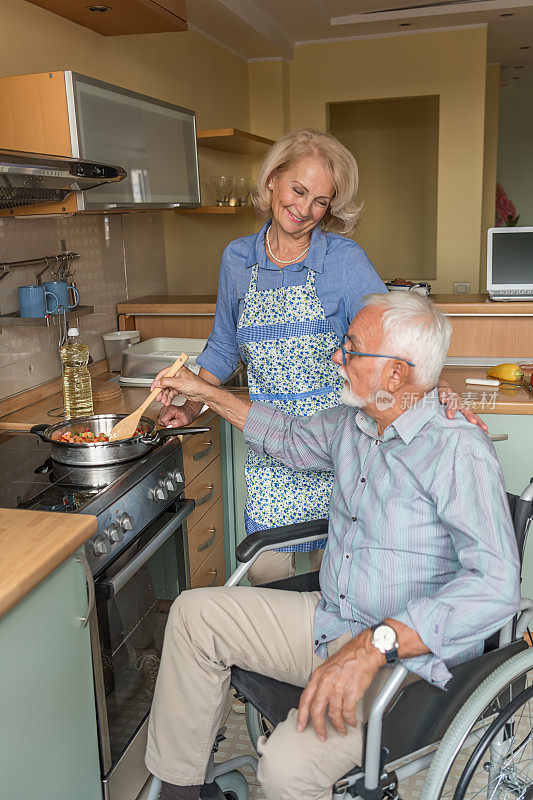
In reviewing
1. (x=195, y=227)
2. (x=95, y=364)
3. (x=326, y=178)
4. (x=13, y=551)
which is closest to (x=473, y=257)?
(x=195, y=227)

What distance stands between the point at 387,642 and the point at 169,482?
0.92m

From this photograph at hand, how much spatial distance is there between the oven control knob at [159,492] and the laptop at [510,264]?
1584mm

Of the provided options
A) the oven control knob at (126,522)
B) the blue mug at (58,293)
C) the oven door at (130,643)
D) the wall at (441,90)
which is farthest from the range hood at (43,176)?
the wall at (441,90)

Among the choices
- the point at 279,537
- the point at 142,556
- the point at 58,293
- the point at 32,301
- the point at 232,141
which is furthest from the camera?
the point at 232,141

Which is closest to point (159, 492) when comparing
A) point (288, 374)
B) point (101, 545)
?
point (101, 545)

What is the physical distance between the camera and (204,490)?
242 cm

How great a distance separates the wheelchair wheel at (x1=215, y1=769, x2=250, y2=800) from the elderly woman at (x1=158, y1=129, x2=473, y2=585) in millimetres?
465

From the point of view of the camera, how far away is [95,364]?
2855mm

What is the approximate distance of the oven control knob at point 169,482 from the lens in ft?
6.41

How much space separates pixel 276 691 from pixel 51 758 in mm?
443

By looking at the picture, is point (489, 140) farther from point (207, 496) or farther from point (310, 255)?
point (310, 255)

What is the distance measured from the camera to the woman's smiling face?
5.67 ft

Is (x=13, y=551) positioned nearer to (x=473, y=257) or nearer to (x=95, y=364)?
(x=95, y=364)

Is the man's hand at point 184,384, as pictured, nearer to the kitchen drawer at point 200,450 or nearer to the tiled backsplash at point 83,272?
the kitchen drawer at point 200,450
